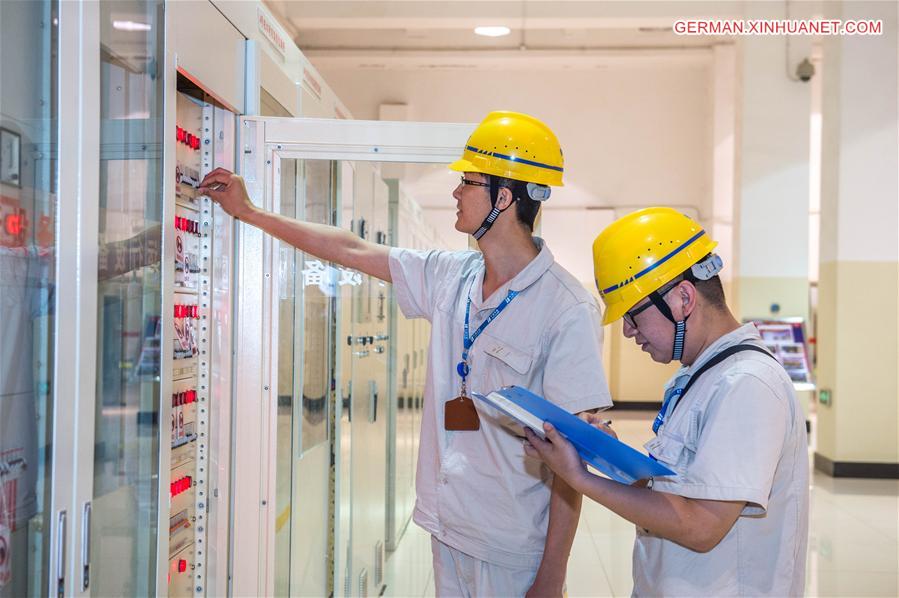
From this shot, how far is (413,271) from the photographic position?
92.6 inches

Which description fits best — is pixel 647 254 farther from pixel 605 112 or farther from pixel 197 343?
pixel 605 112

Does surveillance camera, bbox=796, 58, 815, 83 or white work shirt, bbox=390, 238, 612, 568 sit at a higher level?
surveillance camera, bbox=796, 58, 815, 83

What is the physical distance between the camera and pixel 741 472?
1.43 metres

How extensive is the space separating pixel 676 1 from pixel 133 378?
8.86 meters

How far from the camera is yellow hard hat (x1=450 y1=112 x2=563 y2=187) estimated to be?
85.4 inches

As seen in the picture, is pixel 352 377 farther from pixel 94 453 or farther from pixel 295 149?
pixel 94 453

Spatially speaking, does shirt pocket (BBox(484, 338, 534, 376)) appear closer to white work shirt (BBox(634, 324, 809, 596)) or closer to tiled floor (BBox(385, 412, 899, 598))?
white work shirt (BBox(634, 324, 809, 596))

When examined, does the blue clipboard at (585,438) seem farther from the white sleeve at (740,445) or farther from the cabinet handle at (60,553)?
the cabinet handle at (60,553)

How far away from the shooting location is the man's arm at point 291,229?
2260 mm

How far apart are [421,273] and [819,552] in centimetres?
417

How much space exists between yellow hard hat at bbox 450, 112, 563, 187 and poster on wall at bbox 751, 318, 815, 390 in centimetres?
643

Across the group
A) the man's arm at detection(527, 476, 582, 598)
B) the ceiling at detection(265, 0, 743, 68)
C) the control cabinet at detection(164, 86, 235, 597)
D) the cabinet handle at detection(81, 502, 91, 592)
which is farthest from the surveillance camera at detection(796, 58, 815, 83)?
the cabinet handle at detection(81, 502, 91, 592)

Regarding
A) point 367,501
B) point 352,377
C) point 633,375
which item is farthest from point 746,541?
point 633,375

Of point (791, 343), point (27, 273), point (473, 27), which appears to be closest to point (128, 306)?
Result: point (27, 273)
